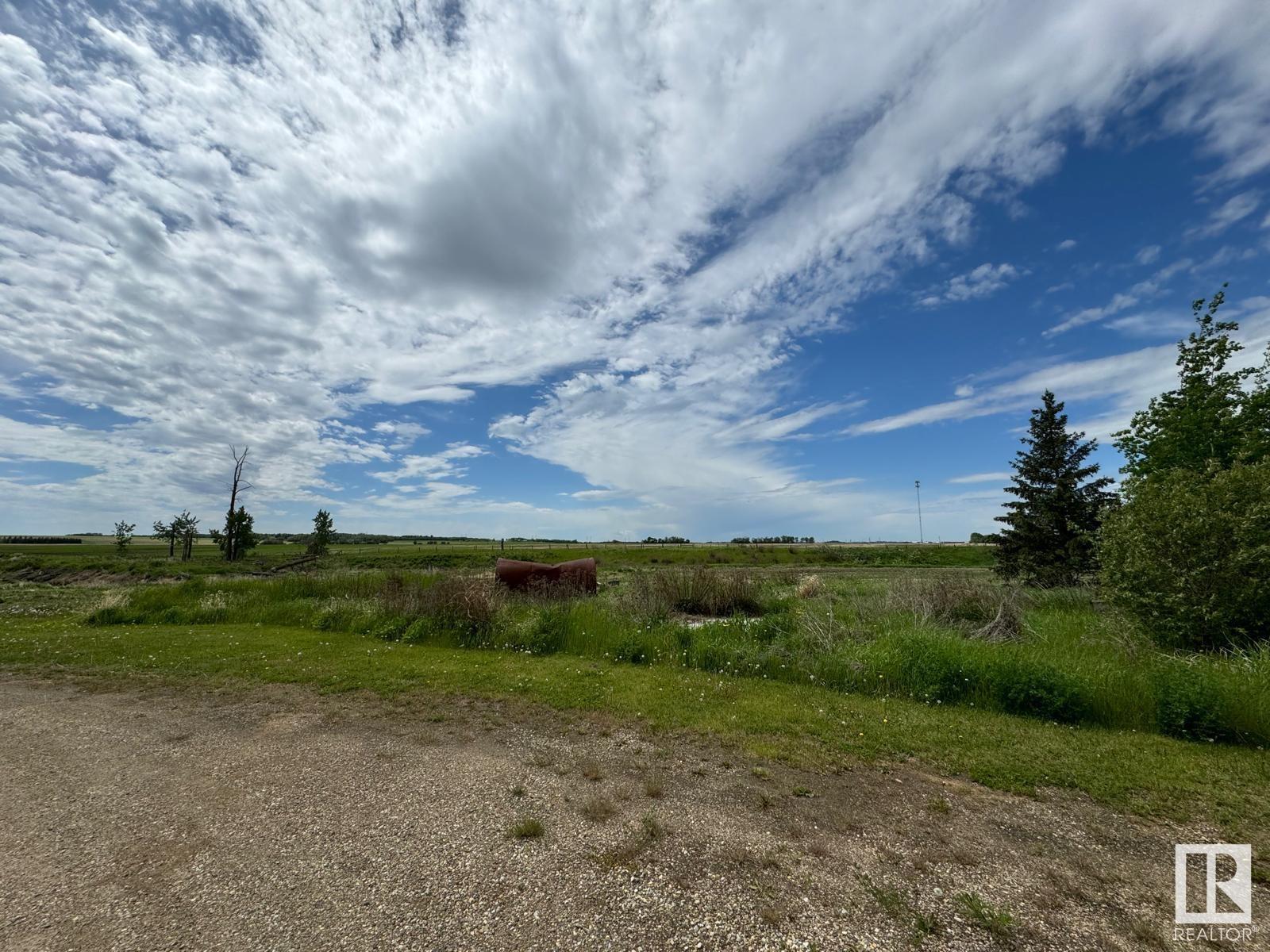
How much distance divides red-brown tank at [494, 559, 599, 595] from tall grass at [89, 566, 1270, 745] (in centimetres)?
162

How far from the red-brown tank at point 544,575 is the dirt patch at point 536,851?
37.6 ft

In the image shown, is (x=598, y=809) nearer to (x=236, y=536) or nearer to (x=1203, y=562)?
(x=1203, y=562)

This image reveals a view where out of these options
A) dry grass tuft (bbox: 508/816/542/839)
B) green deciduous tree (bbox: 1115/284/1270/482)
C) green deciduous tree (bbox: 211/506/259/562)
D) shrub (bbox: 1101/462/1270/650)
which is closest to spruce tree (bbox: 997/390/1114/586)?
green deciduous tree (bbox: 1115/284/1270/482)

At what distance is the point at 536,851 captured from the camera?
4105 millimetres

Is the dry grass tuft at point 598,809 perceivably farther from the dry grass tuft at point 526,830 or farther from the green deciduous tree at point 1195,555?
the green deciduous tree at point 1195,555

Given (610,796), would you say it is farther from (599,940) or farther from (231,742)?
(231,742)

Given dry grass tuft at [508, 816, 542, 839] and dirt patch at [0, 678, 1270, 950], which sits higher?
dry grass tuft at [508, 816, 542, 839]

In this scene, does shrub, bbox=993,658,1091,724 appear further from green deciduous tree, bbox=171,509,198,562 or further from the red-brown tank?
green deciduous tree, bbox=171,509,198,562

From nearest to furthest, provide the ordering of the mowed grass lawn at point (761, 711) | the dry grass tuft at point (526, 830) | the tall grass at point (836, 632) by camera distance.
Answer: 1. the dry grass tuft at point (526, 830)
2. the mowed grass lawn at point (761, 711)
3. the tall grass at point (836, 632)

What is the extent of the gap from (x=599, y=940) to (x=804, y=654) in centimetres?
772

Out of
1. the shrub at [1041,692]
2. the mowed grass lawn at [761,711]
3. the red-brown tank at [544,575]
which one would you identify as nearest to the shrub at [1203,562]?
the shrub at [1041,692]

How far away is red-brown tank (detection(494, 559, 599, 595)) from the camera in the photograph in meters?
18.0

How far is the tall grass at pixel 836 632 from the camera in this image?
732 centimetres

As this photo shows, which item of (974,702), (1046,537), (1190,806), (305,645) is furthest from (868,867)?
(1046,537)
